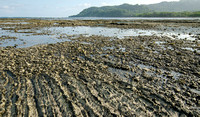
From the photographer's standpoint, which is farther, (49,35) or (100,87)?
(49,35)

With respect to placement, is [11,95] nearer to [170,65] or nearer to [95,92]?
[95,92]

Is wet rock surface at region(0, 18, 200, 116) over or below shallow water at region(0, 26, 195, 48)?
below

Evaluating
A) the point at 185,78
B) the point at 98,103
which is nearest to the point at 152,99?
the point at 98,103

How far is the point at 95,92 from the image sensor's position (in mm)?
7320

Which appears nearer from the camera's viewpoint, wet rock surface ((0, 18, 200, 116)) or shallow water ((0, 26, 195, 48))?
wet rock surface ((0, 18, 200, 116))

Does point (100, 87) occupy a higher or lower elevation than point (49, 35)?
lower

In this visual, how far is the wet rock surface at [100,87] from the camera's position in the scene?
5.98 metres

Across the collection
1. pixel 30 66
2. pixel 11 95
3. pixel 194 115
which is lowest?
pixel 194 115

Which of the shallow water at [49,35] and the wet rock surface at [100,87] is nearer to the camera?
the wet rock surface at [100,87]

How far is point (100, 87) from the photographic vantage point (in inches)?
307

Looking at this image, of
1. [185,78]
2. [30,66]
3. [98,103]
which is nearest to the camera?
[98,103]

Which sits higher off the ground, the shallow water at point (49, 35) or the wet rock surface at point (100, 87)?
the shallow water at point (49, 35)

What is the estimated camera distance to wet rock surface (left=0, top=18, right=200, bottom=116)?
5.98 m

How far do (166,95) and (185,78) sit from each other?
289 cm
